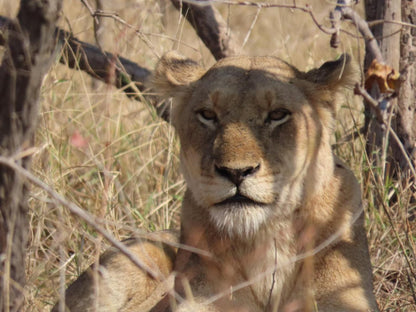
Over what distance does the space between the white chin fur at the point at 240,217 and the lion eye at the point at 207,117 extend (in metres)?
0.39

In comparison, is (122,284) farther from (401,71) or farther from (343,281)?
(401,71)

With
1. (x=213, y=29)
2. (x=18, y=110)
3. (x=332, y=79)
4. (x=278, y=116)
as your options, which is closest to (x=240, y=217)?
(x=278, y=116)

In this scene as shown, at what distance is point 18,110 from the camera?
2.53 meters

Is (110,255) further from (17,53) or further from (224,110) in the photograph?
(17,53)

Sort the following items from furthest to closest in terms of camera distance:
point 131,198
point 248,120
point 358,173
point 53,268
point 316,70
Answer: point 131,198 < point 358,173 < point 53,268 < point 316,70 < point 248,120

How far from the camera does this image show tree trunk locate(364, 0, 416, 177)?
4.23 meters

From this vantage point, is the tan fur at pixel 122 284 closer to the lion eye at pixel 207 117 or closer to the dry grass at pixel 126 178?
the dry grass at pixel 126 178

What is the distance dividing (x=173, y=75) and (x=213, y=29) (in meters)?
1.20

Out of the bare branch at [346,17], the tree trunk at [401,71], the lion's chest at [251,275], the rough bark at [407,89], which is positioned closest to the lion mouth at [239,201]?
the lion's chest at [251,275]

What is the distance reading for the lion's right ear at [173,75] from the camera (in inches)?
142

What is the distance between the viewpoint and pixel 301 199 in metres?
3.13

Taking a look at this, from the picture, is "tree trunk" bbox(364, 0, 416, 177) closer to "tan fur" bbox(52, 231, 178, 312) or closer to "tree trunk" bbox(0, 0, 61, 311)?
"tan fur" bbox(52, 231, 178, 312)

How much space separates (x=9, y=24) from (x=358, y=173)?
93.7 inches

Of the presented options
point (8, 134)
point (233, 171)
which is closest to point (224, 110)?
point (233, 171)
